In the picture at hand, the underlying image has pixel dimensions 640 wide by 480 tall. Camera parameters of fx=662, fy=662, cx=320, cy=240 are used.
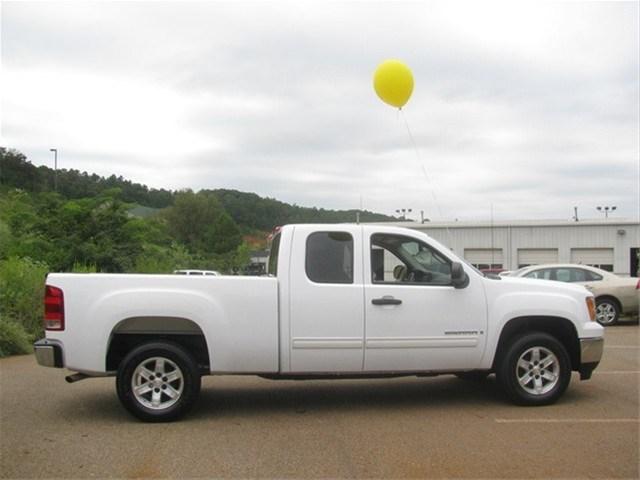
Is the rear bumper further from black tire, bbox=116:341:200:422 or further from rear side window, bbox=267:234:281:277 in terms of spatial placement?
rear side window, bbox=267:234:281:277

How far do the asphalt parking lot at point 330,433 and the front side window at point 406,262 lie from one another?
135 centimetres

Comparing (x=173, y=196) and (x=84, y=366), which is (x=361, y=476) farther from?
(x=173, y=196)

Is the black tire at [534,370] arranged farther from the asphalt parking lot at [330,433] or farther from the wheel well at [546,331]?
the asphalt parking lot at [330,433]

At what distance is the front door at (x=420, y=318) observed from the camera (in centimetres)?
657

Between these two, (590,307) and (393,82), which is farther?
(393,82)

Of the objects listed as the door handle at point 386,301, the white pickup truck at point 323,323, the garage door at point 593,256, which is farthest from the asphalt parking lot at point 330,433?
the garage door at point 593,256

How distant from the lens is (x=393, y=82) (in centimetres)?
1038

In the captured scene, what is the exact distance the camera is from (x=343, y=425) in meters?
6.23

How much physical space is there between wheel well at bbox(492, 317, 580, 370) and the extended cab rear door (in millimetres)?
1556

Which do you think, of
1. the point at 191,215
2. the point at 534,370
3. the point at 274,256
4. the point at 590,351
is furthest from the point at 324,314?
the point at 191,215

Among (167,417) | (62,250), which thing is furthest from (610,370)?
(62,250)

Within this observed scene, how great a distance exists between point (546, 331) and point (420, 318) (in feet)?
5.08

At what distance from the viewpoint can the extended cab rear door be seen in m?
6.46

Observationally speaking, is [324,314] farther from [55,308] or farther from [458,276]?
[55,308]
